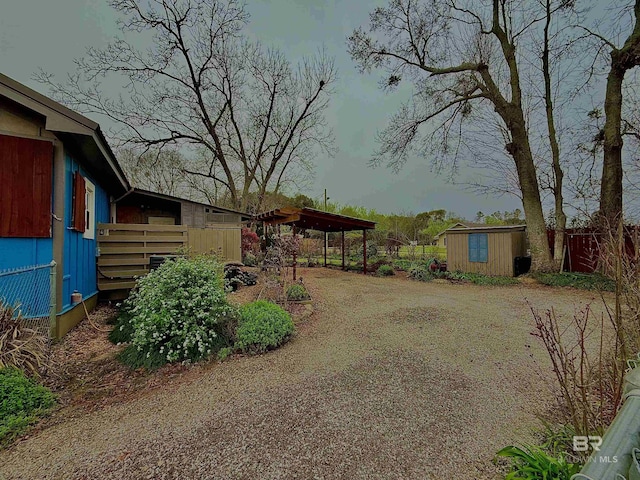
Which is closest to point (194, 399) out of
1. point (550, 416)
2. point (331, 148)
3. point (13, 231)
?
point (550, 416)

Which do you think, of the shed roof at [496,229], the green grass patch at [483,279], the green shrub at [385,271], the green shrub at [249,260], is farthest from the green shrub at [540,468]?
the green shrub at [249,260]

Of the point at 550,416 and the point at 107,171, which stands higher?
the point at 107,171

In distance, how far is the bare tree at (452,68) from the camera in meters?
10.5

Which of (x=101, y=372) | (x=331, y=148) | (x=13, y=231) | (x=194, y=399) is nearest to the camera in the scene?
(x=194, y=399)

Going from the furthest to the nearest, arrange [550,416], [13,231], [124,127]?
[124,127], [13,231], [550,416]

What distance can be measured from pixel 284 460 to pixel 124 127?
56.5ft

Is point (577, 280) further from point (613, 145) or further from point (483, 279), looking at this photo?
point (613, 145)

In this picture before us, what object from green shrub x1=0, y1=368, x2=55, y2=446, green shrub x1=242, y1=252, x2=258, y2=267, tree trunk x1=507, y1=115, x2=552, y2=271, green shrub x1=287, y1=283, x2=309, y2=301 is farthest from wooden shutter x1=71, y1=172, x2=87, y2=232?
tree trunk x1=507, y1=115, x2=552, y2=271

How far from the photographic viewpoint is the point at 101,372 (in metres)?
3.39

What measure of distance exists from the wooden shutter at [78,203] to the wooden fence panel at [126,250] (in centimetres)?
163

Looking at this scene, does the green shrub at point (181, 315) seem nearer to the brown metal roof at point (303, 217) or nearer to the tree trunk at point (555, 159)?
the brown metal roof at point (303, 217)

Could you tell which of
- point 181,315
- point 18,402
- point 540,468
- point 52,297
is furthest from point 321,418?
point 52,297

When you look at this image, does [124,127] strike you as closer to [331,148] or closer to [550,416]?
[331,148]

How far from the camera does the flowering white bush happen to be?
3.56m
